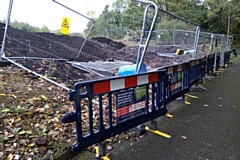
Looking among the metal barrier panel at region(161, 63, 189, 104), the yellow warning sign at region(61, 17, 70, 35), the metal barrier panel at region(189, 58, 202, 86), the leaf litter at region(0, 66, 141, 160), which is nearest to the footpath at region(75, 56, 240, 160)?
the leaf litter at region(0, 66, 141, 160)

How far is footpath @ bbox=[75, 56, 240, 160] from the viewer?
264 centimetres

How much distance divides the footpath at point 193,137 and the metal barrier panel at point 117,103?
0.29m

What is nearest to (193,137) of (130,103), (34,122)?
(130,103)

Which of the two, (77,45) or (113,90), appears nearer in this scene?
(113,90)

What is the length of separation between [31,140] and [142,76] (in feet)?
5.48

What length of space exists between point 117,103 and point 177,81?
208 centimetres

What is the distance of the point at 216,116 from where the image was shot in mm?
4012

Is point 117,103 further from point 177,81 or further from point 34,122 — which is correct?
point 177,81

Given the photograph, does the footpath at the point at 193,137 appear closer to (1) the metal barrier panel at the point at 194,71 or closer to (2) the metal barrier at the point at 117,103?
(2) the metal barrier at the point at 117,103

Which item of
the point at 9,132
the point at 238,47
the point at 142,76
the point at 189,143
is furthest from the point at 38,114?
the point at 238,47

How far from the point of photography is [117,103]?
2.57 m

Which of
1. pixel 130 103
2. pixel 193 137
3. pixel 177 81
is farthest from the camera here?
pixel 177 81

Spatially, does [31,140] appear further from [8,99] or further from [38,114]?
[8,99]

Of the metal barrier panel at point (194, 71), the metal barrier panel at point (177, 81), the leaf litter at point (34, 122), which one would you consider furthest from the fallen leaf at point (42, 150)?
the metal barrier panel at point (194, 71)
